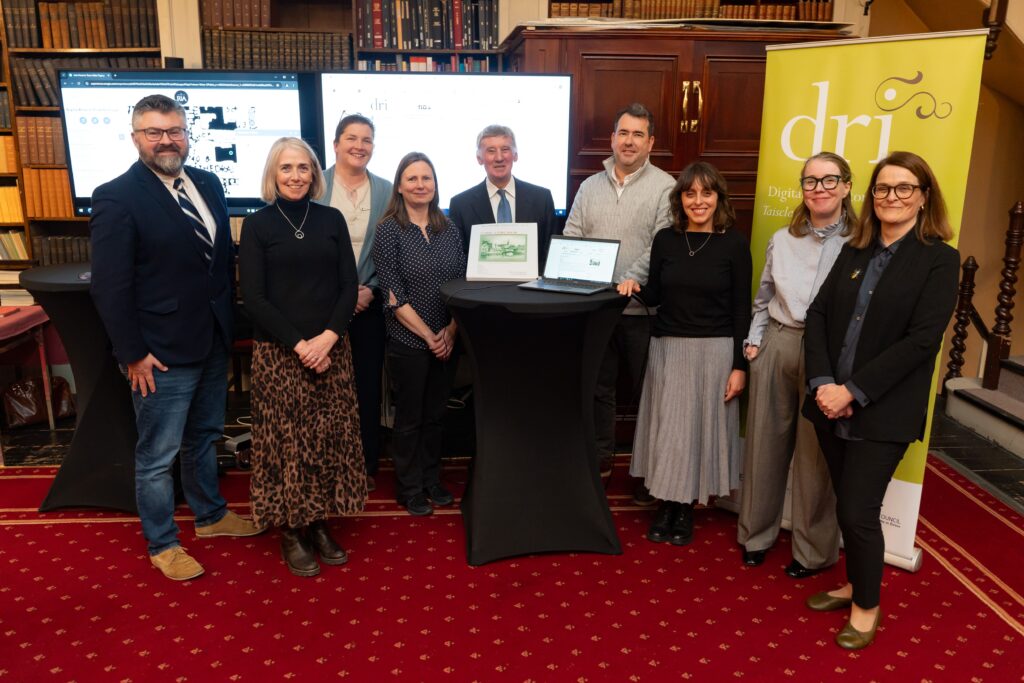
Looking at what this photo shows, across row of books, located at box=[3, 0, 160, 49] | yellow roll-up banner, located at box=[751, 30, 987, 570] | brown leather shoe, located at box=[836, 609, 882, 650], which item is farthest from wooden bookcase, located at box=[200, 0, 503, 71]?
brown leather shoe, located at box=[836, 609, 882, 650]

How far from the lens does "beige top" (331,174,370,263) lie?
2.94 meters

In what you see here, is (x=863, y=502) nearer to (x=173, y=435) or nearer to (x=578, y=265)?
(x=578, y=265)

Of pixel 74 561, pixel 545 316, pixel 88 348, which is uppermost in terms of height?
pixel 545 316

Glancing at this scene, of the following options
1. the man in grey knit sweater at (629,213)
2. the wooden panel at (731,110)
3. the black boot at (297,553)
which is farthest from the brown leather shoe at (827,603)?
the wooden panel at (731,110)

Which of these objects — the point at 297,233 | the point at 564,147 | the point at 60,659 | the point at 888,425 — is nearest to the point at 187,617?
the point at 60,659

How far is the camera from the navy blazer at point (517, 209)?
300 cm

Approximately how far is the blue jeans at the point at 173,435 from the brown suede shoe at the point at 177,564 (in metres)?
0.02

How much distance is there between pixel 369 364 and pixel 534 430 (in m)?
0.89

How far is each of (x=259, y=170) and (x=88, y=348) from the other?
1.53m

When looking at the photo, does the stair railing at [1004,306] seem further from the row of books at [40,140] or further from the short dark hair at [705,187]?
the row of books at [40,140]

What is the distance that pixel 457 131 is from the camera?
12.9ft

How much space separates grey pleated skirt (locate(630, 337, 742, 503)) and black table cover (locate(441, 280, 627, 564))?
9.8 inches

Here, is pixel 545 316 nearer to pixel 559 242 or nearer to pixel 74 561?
pixel 559 242

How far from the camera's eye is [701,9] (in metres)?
4.59
